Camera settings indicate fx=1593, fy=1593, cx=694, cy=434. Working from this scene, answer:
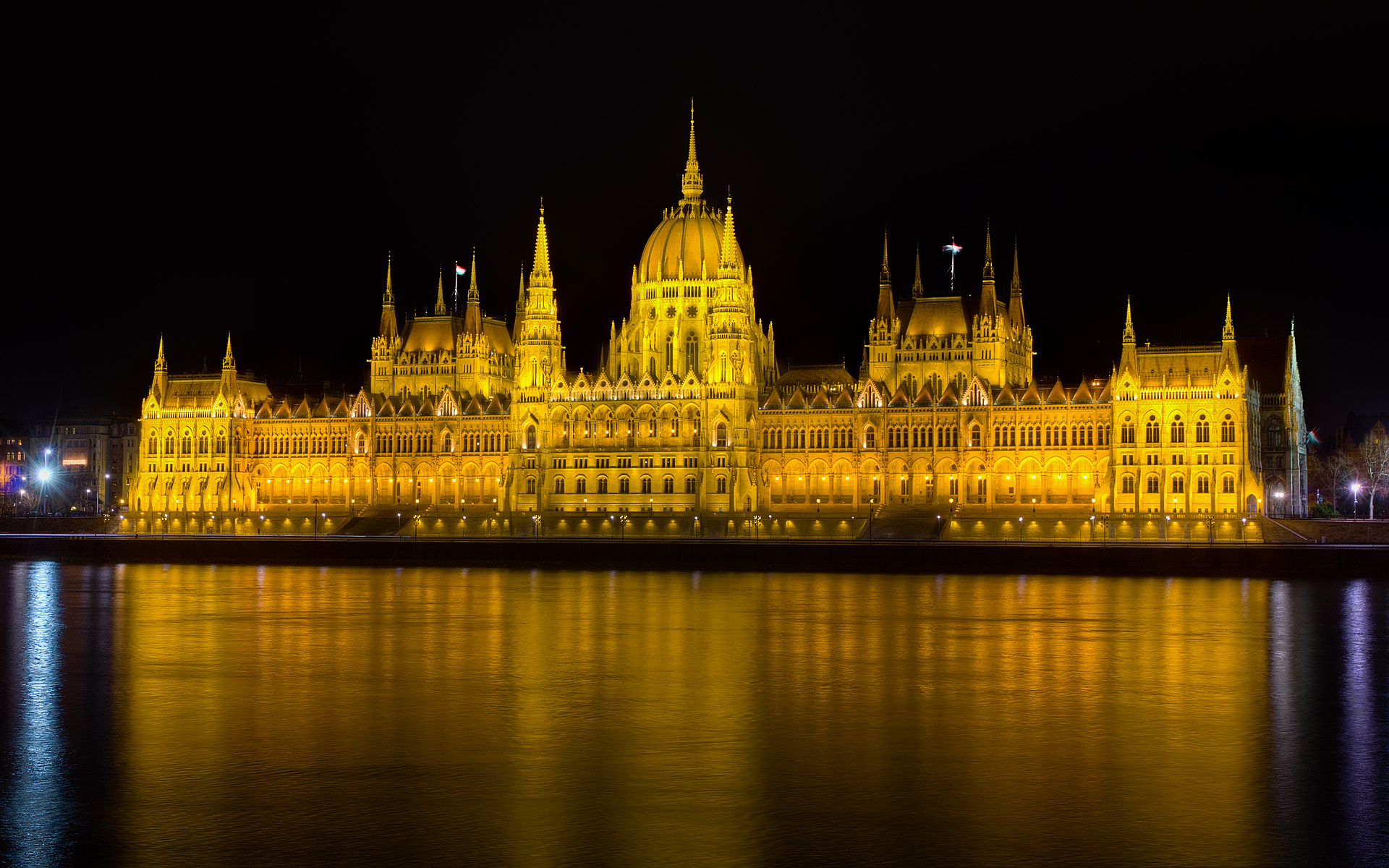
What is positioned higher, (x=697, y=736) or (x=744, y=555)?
(x=744, y=555)

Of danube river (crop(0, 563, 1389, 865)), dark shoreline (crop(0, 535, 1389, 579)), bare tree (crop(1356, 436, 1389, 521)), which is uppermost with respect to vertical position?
bare tree (crop(1356, 436, 1389, 521))

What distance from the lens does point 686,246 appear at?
383ft

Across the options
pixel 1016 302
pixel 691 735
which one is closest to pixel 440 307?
pixel 1016 302

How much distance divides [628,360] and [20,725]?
89.4 m

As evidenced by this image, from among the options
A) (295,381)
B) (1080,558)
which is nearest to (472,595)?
(1080,558)

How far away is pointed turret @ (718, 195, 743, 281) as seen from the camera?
111 metres

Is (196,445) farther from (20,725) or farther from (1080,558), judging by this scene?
(20,725)

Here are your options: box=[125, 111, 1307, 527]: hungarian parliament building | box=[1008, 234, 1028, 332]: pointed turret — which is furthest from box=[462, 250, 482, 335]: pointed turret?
box=[1008, 234, 1028, 332]: pointed turret

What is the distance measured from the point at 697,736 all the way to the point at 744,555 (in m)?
53.0

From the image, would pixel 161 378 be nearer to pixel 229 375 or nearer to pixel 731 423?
pixel 229 375

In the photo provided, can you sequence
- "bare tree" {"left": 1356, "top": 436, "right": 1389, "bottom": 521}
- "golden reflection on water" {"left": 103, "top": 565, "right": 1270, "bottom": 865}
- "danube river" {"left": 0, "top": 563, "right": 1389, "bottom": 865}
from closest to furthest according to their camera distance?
"danube river" {"left": 0, "top": 563, "right": 1389, "bottom": 865} → "golden reflection on water" {"left": 103, "top": 565, "right": 1270, "bottom": 865} → "bare tree" {"left": 1356, "top": 436, "right": 1389, "bottom": 521}

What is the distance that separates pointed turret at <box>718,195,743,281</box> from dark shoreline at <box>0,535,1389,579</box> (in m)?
26.2

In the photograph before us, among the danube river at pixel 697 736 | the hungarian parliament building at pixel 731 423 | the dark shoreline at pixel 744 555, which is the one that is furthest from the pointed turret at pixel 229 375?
the danube river at pixel 697 736

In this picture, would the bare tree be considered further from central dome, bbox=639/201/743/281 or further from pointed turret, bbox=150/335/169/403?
pointed turret, bbox=150/335/169/403
